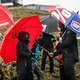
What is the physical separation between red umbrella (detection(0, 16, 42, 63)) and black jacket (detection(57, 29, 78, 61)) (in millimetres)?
790

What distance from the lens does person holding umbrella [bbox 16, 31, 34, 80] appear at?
9.48 meters

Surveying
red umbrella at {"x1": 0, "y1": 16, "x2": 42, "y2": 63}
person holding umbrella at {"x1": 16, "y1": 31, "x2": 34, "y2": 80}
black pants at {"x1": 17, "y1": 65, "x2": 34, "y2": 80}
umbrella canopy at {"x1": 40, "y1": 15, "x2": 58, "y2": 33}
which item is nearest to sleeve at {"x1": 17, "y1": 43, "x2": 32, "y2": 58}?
person holding umbrella at {"x1": 16, "y1": 31, "x2": 34, "y2": 80}

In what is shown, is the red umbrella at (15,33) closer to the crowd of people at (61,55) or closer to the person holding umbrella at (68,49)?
the crowd of people at (61,55)

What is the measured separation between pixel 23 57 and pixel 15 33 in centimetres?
61

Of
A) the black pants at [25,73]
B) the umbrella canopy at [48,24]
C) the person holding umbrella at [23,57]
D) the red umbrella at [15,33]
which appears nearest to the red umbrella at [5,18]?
the red umbrella at [15,33]

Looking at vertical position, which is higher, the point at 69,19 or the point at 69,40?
the point at 69,19

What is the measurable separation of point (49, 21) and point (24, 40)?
3463 millimetres

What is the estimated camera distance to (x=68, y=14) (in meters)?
9.66

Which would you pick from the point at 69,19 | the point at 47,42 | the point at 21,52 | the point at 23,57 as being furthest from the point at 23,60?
the point at 47,42

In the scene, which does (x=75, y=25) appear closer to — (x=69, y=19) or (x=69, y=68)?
(x=69, y=19)

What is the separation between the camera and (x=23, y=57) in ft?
31.4

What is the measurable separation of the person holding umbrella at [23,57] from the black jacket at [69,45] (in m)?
0.87

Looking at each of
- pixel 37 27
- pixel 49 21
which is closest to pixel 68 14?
pixel 37 27

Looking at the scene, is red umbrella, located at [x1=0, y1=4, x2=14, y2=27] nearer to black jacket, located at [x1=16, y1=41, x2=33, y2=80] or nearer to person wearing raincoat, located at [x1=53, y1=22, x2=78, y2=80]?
black jacket, located at [x1=16, y1=41, x2=33, y2=80]
